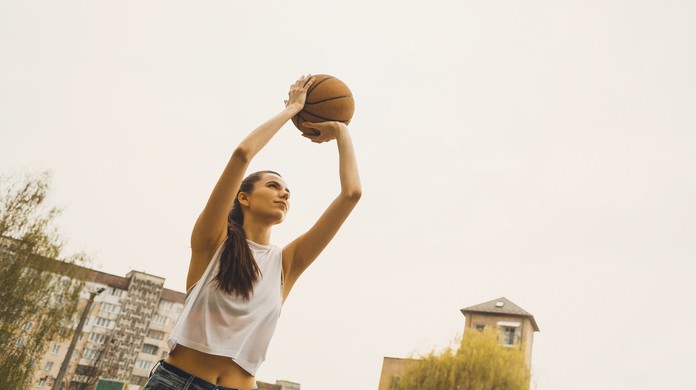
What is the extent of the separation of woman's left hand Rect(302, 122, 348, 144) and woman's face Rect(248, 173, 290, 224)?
0.57m

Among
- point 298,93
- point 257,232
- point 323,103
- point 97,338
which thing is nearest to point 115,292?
point 97,338

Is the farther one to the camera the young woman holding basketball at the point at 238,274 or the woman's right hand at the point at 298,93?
the woman's right hand at the point at 298,93

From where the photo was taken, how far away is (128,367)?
55438 mm

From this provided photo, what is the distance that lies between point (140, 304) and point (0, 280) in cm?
3702

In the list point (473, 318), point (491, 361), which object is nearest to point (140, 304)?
point (473, 318)

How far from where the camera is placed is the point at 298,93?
3.38 m

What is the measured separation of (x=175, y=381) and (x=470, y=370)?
2624 cm

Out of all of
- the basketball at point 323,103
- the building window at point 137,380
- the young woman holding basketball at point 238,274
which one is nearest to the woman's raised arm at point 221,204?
the young woman holding basketball at point 238,274

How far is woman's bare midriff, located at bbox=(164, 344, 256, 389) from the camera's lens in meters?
2.31

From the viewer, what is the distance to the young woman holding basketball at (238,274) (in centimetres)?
233

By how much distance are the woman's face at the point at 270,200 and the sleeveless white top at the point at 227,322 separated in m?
0.36

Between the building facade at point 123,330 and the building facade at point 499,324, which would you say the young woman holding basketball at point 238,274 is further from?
the building facade at point 123,330

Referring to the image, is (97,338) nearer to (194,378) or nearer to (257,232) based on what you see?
(257,232)

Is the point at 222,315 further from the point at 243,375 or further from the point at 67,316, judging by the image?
the point at 67,316
